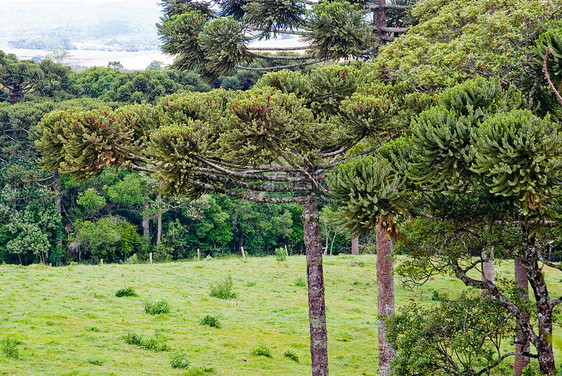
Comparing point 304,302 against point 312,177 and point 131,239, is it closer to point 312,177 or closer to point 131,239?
point 312,177

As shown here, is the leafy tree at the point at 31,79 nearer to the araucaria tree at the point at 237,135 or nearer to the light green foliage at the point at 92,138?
the light green foliage at the point at 92,138

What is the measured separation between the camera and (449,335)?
10.5 metres

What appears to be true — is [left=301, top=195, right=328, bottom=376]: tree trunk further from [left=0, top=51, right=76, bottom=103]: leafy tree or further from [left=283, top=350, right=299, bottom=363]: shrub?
[left=0, top=51, right=76, bottom=103]: leafy tree

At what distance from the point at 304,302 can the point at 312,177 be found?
1369cm

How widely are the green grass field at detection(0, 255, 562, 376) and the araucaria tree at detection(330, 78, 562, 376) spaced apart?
7182mm

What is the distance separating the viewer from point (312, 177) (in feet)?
44.2

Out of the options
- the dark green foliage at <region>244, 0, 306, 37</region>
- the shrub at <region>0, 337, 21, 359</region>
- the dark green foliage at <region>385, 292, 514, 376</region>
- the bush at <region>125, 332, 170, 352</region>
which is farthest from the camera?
the bush at <region>125, 332, 170, 352</region>

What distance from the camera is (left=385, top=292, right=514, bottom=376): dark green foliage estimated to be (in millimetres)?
10258

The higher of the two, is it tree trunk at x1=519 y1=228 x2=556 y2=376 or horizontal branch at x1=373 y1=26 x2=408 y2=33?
horizontal branch at x1=373 y1=26 x2=408 y2=33

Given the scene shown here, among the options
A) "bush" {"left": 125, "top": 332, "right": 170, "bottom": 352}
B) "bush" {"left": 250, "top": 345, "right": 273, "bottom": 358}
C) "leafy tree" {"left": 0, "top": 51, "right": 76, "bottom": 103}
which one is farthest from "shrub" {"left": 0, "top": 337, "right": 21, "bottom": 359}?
"leafy tree" {"left": 0, "top": 51, "right": 76, "bottom": 103}

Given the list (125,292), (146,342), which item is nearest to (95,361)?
(146,342)

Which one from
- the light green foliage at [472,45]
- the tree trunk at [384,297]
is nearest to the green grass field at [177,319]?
the tree trunk at [384,297]

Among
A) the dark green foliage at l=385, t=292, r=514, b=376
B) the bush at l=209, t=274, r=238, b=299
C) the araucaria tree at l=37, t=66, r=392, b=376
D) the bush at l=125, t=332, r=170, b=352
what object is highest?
the araucaria tree at l=37, t=66, r=392, b=376

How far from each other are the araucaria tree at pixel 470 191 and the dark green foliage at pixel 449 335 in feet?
0.09
